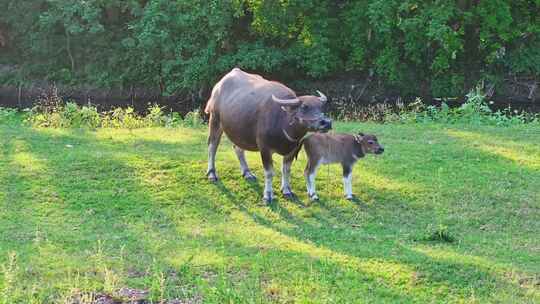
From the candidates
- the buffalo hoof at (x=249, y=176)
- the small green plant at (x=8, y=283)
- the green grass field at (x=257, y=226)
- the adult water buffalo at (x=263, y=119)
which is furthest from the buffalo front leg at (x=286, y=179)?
the small green plant at (x=8, y=283)

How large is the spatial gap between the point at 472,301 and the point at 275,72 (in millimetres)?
21156

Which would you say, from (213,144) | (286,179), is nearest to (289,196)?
(286,179)

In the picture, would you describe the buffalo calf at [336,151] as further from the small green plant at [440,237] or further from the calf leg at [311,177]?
the small green plant at [440,237]

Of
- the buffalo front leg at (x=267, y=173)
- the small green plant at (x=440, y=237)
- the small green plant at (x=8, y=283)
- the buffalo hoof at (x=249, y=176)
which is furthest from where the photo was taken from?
the buffalo hoof at (x=249, y=176)

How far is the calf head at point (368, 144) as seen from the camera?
871cm

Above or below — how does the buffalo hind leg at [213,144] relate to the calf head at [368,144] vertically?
below

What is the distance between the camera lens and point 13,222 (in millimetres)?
7641

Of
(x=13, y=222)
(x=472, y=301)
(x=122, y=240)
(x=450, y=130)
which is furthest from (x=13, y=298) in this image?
(x=450, y=130)

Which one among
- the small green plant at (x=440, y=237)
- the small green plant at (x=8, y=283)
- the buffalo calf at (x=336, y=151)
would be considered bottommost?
the small green plant at (x=8, y=283)

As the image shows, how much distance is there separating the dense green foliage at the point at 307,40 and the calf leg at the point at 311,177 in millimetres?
15230

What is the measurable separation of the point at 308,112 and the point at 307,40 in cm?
1727

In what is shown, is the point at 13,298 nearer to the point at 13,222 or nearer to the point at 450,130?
the point at 13,222

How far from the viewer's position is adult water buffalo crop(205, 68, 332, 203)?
8.11m

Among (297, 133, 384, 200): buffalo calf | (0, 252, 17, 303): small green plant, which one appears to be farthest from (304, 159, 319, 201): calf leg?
(0, 252, 17, 303): small green plant
